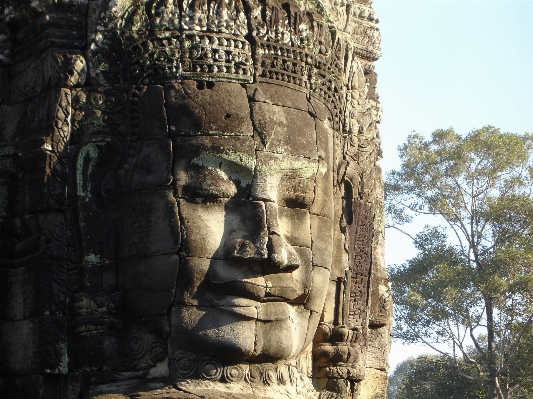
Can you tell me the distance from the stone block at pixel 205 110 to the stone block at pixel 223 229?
1.72 ft

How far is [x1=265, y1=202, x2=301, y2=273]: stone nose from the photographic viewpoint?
7.68 meters

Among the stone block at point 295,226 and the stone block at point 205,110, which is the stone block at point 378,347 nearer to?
the stone block at point 295,226

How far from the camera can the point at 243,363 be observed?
25.6 ft

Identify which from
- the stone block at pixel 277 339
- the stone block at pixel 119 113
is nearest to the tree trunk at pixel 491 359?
the stone block at pixel 277 339

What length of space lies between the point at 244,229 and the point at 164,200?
2.02 feet

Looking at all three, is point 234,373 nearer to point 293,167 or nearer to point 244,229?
point 244,229

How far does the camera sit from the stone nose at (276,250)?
7.68m

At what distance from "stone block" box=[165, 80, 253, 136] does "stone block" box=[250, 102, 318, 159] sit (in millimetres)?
95

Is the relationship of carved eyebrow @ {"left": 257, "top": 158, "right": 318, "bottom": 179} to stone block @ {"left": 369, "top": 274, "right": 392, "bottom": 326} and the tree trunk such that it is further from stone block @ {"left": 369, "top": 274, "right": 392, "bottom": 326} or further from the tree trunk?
the tree trunk

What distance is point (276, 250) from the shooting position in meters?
7.70

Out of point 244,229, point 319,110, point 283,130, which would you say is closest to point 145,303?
point 244,229

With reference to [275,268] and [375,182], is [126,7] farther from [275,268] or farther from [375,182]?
[375,182]

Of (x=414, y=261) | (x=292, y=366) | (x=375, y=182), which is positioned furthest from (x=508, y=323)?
(x=292, y=366)

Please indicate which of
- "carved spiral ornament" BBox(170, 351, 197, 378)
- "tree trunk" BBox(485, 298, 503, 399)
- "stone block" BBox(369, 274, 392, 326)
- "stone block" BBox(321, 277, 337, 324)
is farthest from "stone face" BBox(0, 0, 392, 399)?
"tree trunk" BBox(485, 298, 503, 399)
